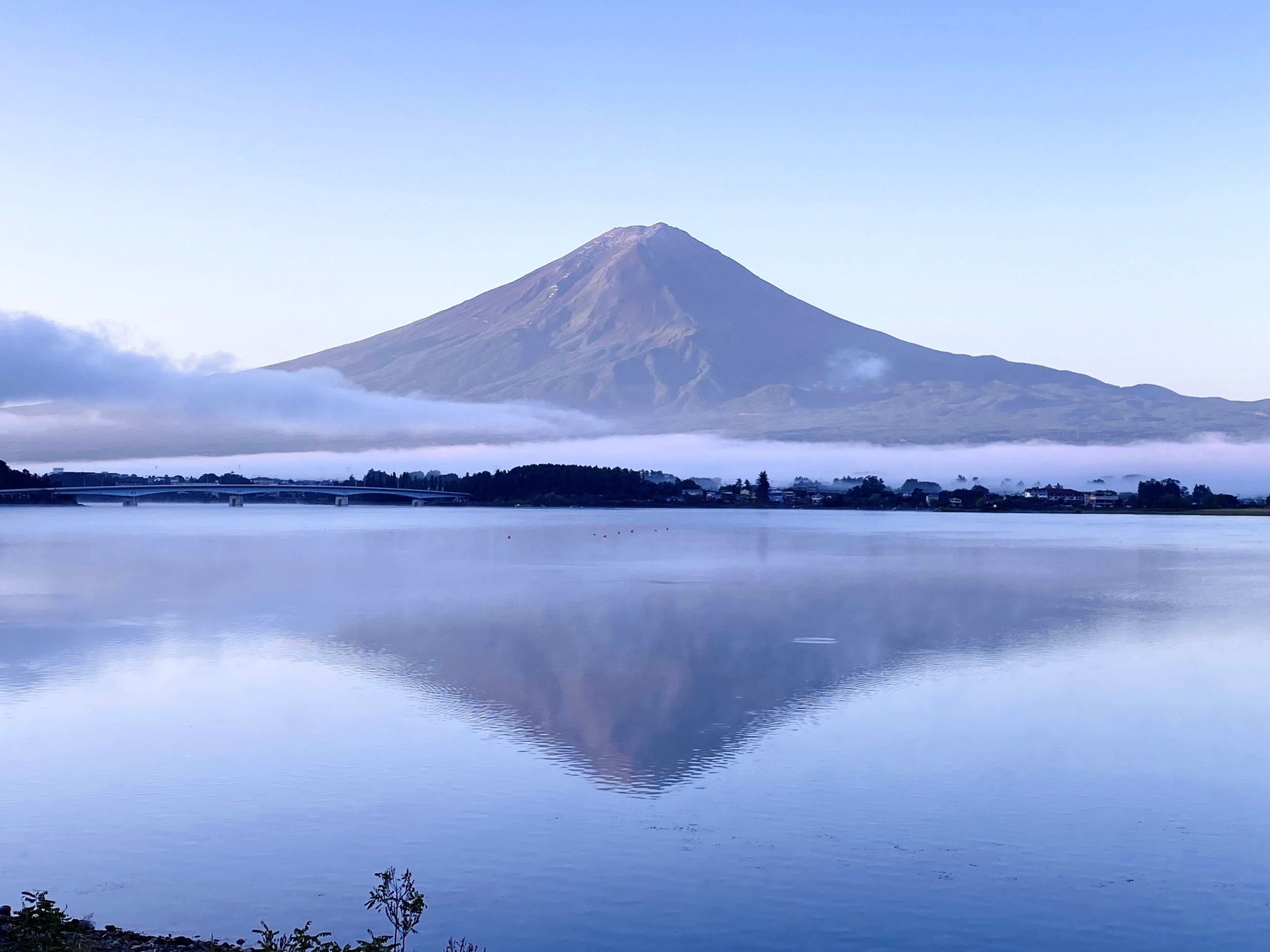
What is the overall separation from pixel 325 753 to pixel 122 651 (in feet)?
31.8

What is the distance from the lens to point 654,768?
41.3 feet

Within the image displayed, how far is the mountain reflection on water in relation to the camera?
1589 centimetres

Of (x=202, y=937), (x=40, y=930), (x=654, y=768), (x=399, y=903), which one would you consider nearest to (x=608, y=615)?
(x=654, y=768)

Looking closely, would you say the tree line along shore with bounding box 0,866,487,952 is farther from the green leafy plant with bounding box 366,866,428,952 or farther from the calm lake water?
the calm lake water

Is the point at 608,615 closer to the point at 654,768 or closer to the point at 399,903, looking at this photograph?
the point at 654,768

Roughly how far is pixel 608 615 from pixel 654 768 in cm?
1495

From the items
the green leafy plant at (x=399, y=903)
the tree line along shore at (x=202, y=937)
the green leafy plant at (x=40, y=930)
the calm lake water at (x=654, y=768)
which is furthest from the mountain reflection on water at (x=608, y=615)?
the green leafy plant at (x=40, y=930)

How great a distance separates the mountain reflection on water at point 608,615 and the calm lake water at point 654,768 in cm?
16

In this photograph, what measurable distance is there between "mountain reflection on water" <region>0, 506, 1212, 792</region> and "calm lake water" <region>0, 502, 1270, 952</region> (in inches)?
6.4

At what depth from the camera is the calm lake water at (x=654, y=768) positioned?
336 inches

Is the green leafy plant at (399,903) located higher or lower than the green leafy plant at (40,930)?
lower

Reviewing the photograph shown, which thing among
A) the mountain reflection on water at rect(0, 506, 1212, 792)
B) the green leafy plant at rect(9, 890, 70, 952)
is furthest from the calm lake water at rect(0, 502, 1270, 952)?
the green leafy plant at rect(9, 890, 70, 952)

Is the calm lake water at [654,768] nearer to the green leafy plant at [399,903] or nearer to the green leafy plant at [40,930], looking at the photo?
the green leafy plant at [399,903]

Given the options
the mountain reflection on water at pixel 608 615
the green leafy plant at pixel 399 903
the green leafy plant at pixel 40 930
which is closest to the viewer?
the green leafy plant at pixel 40 930
